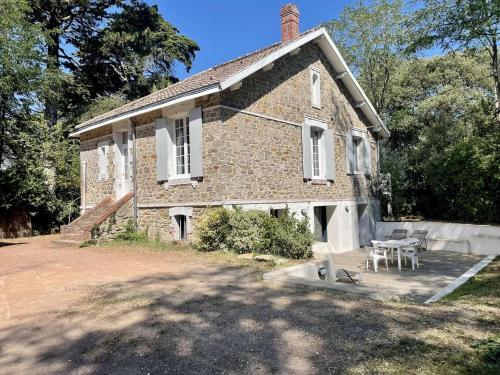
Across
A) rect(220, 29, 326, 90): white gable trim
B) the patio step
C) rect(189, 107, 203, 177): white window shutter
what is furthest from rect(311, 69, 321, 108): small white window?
the patio step

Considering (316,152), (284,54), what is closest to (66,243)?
(284,54)

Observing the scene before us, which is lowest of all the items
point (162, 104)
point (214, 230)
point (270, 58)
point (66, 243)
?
point (66, 243)

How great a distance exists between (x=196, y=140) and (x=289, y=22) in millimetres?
6585

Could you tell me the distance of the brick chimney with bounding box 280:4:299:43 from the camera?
46.4ft

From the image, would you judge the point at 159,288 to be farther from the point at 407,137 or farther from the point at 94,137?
the point at 407,137

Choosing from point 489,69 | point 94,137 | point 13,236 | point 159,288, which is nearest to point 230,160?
point 159,288

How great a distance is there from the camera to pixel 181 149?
12.0 meters

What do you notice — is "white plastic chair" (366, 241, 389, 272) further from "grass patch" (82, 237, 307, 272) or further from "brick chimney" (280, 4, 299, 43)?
"brick chimney" (280, 4, 299, 43)

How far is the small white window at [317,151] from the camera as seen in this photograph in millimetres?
14416

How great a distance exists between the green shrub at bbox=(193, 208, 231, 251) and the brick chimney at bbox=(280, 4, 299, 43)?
308 inches

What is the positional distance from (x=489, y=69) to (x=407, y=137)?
6022 millimetres

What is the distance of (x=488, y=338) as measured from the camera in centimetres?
367

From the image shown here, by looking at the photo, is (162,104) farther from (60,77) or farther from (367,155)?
(367,155)

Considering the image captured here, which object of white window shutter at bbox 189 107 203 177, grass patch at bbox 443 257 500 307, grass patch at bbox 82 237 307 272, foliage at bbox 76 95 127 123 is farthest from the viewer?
foliage at bbox 76 95 127 123
